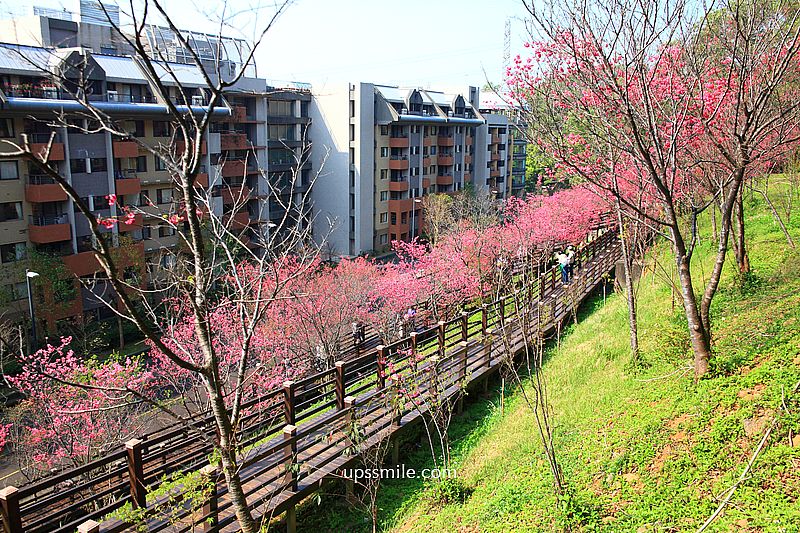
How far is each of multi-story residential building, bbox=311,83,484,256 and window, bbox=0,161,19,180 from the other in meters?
16.5

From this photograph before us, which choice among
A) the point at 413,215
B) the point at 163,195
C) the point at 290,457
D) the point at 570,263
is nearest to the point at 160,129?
the point at 163,195

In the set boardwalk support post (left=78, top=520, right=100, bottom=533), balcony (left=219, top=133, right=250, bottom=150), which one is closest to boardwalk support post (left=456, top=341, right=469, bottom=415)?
boardwalk support post (left=78, top=520, right=100, bottom=533)

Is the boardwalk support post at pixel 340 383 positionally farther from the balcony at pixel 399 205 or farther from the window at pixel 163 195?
the balcony at pixel 399 205

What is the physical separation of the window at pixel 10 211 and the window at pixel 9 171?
963mm

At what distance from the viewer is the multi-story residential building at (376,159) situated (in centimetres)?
3766

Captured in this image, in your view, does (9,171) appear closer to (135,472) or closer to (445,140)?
(135,472)

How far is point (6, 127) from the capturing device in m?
21.7

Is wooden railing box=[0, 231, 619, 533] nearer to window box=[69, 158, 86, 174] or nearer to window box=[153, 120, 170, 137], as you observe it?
window box=[69, 158, 86, 174]

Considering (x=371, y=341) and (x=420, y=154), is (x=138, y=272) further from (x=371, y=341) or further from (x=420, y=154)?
(x=420, y=154)

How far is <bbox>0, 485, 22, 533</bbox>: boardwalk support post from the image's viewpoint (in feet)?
17.6

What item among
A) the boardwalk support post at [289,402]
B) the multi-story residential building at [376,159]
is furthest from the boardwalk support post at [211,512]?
the multi-story residential building at [376,159]

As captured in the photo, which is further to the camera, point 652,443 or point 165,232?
point 165,232

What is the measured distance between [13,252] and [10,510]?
2035 cm

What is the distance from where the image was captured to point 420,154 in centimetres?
4238
